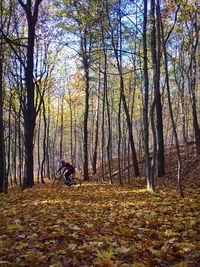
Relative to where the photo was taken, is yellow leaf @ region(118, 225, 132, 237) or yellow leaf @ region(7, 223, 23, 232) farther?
yellow leaf @ region(7, 223, 23, 232)

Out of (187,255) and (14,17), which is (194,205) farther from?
(14,17)

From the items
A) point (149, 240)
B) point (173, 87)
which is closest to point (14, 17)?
point (149, 240)

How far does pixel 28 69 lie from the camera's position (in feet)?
47.5

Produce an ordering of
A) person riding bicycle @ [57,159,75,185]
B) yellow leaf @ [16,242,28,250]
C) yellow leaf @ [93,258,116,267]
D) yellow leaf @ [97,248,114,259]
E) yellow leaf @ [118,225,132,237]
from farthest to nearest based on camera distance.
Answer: person riding bicycle @ [57,159,75,185] < yellow leaf @ [118,225,132,237] < yellow leaf @ [16,242,28,250] < yellow leaf @ [97,248,114,259] < yellow leaf @ [93,258,116,267]

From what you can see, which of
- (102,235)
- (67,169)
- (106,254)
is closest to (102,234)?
(102,235)

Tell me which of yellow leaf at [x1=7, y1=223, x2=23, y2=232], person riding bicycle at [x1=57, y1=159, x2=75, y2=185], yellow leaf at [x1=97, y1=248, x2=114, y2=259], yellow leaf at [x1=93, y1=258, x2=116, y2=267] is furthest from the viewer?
person riding bicycle at [x1=57, y1=159, x2=75, y2=185]

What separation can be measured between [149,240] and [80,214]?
269cm

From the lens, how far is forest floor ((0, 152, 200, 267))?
4.21 metres

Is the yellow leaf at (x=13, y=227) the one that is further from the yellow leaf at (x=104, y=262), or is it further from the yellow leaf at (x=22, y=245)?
the yellow leaf at (x=104, y=262)

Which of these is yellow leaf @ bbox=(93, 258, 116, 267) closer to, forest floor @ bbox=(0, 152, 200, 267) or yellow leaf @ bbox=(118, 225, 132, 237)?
forest floor @ bbox=(0, 152, 200, 267)

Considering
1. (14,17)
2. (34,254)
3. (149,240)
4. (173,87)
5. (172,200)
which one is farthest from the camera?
(173,87)

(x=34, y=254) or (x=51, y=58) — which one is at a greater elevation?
(x=51, y=58)

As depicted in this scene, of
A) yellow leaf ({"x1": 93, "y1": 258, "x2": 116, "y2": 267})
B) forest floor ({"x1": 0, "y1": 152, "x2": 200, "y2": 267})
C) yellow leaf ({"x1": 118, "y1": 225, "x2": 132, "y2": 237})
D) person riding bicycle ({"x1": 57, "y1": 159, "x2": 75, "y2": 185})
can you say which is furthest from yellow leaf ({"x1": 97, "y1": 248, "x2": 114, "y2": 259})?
person riding bicycle ({"x1": 57, "y1": 159, "x2": 75, "y2": 185})

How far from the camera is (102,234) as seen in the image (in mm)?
5539
